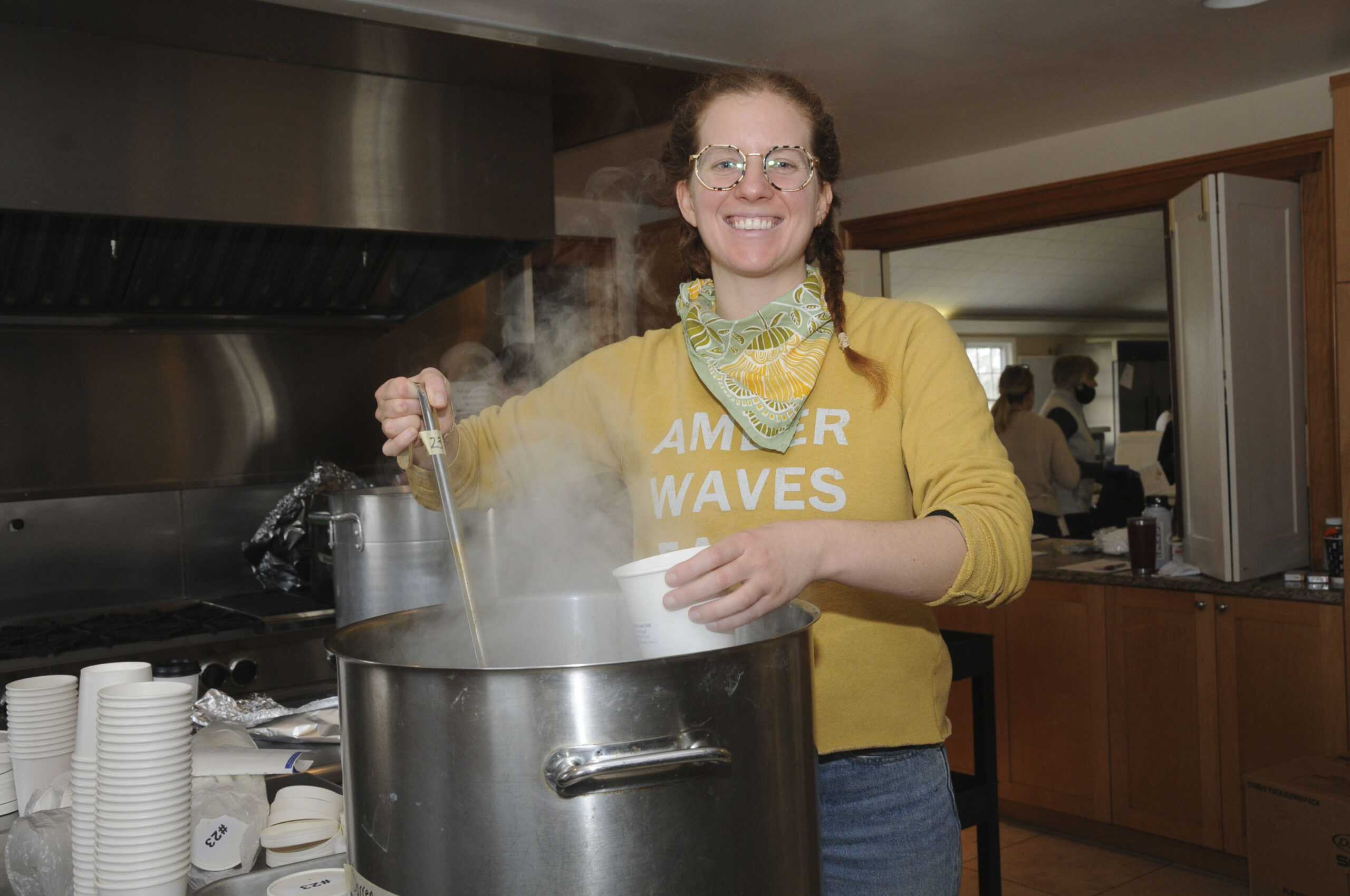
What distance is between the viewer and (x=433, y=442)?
3.26 ft

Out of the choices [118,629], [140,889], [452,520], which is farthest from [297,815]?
[118,629]

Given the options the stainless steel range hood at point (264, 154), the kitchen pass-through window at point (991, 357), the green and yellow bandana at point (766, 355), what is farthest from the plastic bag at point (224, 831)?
the kitchen pass-through window at point (991, 357)

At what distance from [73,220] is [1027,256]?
6582mm

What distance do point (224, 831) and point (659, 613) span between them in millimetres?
484

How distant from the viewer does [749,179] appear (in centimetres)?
111

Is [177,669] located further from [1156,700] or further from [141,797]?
[1156,700]

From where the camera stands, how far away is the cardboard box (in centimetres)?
242

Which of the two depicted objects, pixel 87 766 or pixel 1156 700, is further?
pixel 1156 700

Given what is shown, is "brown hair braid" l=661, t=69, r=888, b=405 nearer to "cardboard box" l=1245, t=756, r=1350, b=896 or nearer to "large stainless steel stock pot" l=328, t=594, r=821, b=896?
"large stainless steel stock pot" l=328, t=594, r=821, b=896

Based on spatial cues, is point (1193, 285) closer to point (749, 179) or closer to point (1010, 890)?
point (1010, 890)

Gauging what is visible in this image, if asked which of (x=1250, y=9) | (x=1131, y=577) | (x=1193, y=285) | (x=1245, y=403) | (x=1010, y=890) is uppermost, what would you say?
(x=1250, y=9)

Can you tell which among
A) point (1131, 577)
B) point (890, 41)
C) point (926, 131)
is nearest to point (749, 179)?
point (890, 41)

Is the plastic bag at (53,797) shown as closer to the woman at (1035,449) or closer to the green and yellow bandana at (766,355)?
the green and yellow bandana at (766,355)

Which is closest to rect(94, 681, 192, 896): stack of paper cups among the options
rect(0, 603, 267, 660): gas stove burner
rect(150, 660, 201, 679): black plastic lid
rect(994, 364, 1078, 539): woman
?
rect(150, 660, 201, 679): black plastic lid
